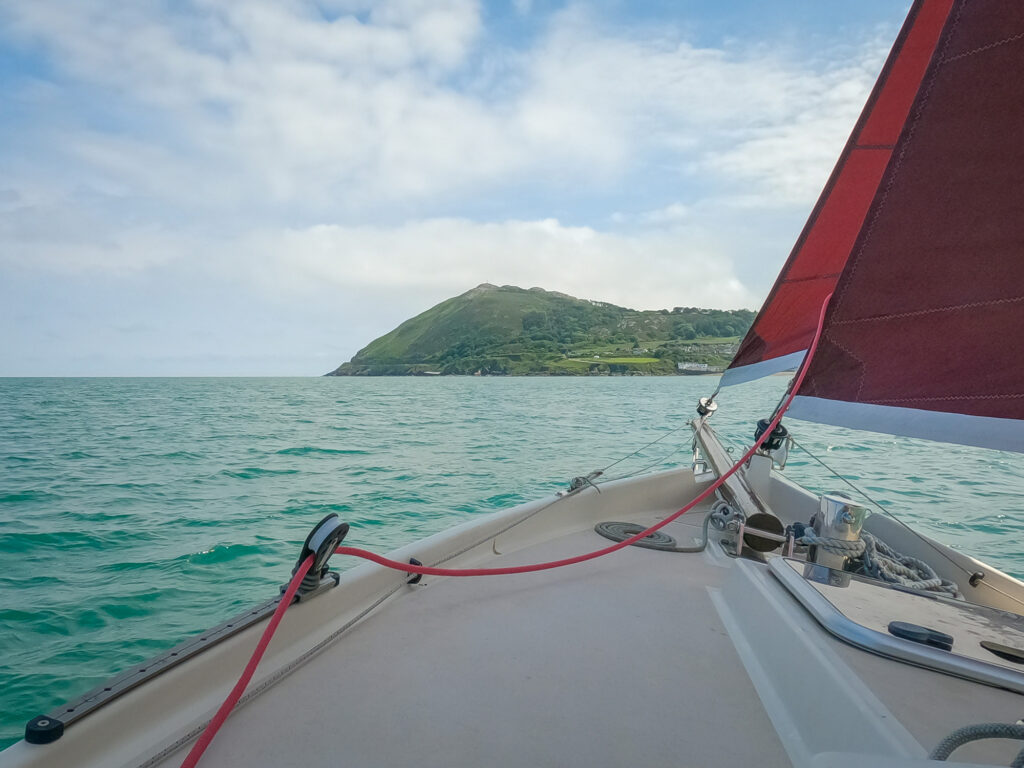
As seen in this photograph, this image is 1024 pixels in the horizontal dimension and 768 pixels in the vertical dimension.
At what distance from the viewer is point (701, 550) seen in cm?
300

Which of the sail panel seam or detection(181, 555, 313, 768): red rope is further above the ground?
the sail panel seam

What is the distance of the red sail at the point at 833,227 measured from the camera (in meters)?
3.51

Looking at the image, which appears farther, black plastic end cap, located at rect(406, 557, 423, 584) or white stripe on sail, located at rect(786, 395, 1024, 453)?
black plastic end cap, located at rect(406, 557, 423, 584)

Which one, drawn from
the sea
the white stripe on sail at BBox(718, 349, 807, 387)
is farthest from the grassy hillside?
the white stripe on sail at BBox(718, 349, 807, 387)

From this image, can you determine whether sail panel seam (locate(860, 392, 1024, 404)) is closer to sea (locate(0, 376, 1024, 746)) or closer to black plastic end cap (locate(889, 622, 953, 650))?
black plastic end cap (locate(889, 622, 953, 650))

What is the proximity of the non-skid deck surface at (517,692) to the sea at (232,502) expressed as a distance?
215 centimetres

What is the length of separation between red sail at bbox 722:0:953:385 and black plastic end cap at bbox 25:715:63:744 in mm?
3456

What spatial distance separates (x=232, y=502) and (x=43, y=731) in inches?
298

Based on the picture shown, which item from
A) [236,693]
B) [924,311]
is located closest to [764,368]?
[924,311]

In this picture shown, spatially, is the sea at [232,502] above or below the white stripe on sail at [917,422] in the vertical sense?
below

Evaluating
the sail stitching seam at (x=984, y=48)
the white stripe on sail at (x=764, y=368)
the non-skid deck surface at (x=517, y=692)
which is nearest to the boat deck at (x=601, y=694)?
the non-skid deck surface at (x=517, y=692)

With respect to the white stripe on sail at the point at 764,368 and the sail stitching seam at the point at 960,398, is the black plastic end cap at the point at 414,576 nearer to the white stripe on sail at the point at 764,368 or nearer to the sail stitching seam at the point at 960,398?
the sail stitching seam at the point at 960,398

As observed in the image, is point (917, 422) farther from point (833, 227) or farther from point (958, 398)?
point (833, 227)

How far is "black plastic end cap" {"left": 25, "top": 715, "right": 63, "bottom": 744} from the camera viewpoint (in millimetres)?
1146
